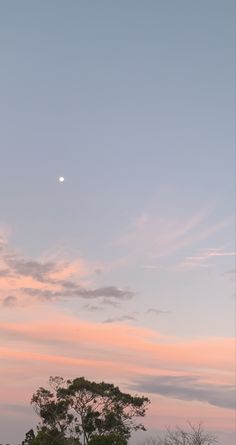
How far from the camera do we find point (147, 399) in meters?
61.2

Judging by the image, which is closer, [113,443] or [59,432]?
[113,443]

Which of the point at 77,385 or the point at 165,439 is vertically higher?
the point at 77,385

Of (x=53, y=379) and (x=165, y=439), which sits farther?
(x=53, y=379)

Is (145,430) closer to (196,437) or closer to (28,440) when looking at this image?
(28,440)

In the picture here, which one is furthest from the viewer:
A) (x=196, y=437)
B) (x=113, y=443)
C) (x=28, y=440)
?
(x=28, y=440)

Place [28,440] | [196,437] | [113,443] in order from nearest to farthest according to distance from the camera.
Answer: [196,437], [113,443], [28,440]

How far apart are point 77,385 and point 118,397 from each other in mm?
4826

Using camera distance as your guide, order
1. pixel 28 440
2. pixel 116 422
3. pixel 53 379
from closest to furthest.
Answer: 1. pixel 28 440
2. pixel 116 422
3. pixel 53 379

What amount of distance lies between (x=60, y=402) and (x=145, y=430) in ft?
31.6

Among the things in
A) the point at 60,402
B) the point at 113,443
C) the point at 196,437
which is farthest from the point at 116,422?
the point at 196,437

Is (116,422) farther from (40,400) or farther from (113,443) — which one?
(113,443)

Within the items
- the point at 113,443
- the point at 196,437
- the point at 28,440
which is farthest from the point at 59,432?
the point at 196,437

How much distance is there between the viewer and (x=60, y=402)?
58469 millimetres

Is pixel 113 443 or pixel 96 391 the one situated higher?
pixel 96 391
